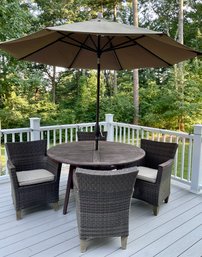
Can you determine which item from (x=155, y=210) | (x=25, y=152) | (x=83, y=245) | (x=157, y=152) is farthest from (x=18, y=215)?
(x=157, y=152)

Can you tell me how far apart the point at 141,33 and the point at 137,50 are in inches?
54.9

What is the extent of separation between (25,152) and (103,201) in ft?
5.57

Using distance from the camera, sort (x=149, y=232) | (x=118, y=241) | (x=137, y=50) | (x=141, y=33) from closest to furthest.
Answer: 1. (x=141, y=33)
2. (x=118, y=241)
3. (x=149, y=232)
4. (x=137, y=50)

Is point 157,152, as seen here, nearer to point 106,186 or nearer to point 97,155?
point 97,155

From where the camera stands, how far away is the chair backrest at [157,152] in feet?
12.8

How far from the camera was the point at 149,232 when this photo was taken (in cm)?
312

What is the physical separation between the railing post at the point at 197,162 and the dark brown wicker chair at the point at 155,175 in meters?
0.53

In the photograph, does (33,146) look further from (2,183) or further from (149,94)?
(149,94)

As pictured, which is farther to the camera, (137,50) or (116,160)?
(137,50)

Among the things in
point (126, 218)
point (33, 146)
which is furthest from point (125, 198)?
point (33, 146)

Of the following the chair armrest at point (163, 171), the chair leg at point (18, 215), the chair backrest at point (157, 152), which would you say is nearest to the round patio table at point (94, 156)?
the chair armrest at point (163, 171)

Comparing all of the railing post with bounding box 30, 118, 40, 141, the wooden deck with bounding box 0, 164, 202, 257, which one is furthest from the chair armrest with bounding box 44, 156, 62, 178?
the railing post with bounding box 30, 118, 40, 141

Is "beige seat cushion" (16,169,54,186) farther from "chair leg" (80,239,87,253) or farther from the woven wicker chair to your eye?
"chair leg" (80,239,87,253)

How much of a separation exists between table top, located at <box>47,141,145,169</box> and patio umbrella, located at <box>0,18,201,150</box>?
26 cm
